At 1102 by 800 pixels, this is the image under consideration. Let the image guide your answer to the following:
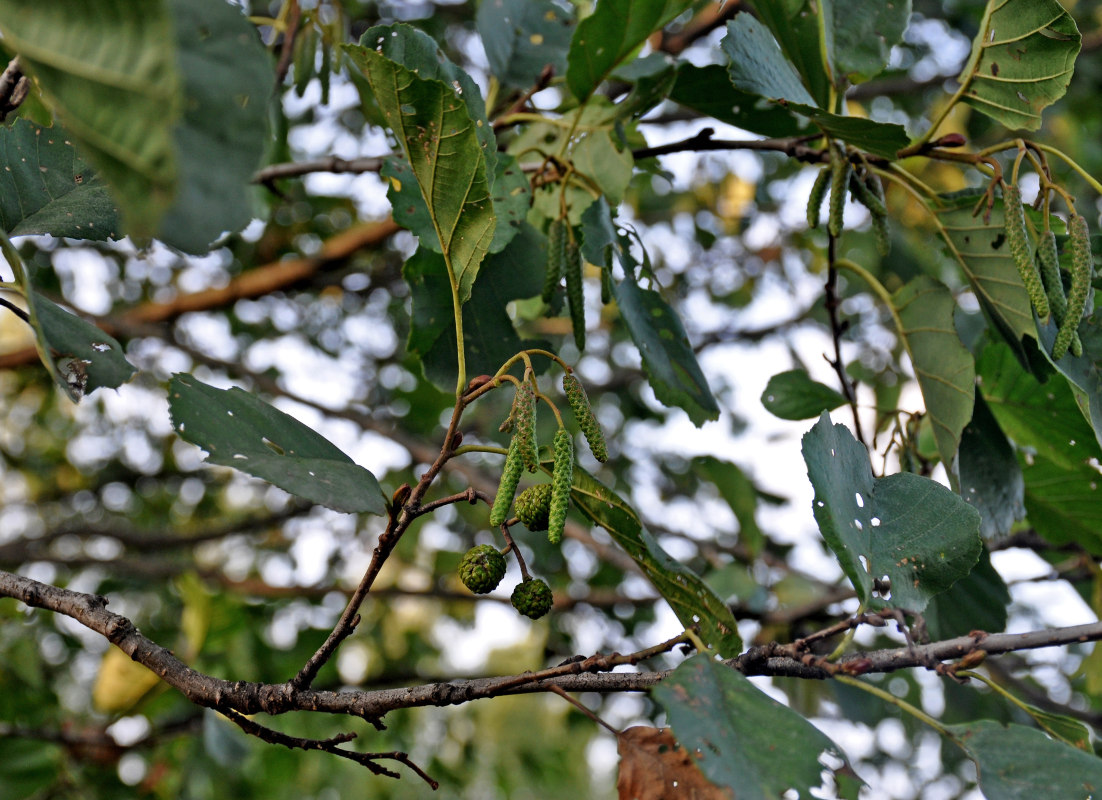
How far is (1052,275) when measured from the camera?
3.05 ft

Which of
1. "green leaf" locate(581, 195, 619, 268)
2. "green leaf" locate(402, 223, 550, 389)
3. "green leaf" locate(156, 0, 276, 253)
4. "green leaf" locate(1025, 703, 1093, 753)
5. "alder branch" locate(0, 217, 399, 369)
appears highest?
"green leaf" locate(156, 0, 276, 253)

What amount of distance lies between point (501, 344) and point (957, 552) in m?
0.60

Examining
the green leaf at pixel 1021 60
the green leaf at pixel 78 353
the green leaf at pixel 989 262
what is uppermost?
the green leaf at pixel 1021 60

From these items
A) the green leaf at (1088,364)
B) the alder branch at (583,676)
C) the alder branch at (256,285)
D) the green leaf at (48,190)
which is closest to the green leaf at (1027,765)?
the alder branch at (583,676)

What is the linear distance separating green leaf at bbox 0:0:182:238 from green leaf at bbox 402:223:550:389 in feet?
2.14

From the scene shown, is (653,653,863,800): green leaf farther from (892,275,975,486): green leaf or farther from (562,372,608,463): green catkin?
(892,275,975,486): green leaf

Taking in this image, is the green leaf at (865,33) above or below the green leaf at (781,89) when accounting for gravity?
above

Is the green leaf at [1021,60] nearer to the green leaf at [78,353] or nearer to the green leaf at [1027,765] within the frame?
the green leaf at [1027,765]

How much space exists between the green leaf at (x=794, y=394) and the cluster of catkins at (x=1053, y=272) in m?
0.46

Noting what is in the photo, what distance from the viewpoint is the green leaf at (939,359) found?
1071 mm

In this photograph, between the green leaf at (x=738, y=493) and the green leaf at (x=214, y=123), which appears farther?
the green leaf at (x=738, y=493)

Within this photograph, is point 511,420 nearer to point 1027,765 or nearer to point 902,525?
point 902,525

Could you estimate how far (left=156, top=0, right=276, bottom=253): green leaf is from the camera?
46 centimetres

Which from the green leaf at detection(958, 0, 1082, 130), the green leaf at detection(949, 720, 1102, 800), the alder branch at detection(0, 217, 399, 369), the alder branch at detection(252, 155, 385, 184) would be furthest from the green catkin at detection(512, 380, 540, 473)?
the alder branch at detection(0, 217, 399, 369)
